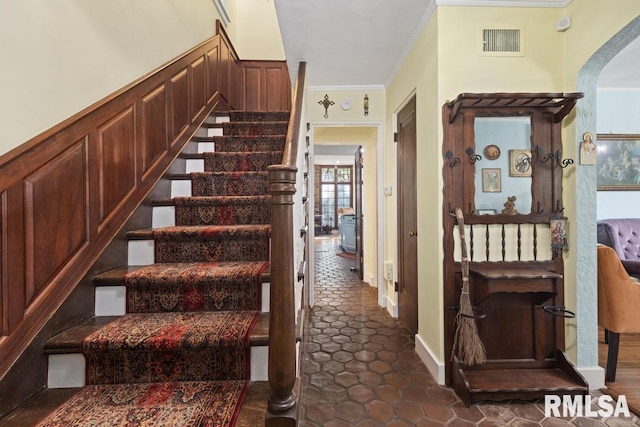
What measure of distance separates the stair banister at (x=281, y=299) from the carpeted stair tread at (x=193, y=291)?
0.46 metres

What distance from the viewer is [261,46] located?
4.74 meters

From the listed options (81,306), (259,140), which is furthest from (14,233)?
(259,140)

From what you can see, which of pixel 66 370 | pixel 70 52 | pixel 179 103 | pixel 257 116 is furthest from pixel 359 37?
pixel 66 370

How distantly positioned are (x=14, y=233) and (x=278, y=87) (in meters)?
4.12

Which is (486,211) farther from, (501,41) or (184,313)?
(184,313)

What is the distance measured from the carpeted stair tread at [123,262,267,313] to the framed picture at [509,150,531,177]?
73.2 inches

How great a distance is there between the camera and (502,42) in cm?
202

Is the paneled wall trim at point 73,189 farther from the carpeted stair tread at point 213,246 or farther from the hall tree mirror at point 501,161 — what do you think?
the hall tree mirror at point 501,161

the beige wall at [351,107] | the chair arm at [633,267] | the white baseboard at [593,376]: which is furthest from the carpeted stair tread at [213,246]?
the chair arm at [633,267]

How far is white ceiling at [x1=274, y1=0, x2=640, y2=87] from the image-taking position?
2068mm

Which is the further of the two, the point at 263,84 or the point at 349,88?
the point at 263,84

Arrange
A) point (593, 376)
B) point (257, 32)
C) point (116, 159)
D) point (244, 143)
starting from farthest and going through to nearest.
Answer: point (257, 32), point (244, 143), point (593, 376), point (116, 159)

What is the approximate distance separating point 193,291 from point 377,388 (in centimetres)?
138

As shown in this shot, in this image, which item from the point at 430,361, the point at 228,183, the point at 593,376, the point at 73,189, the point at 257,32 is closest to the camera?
the point at 73,189
